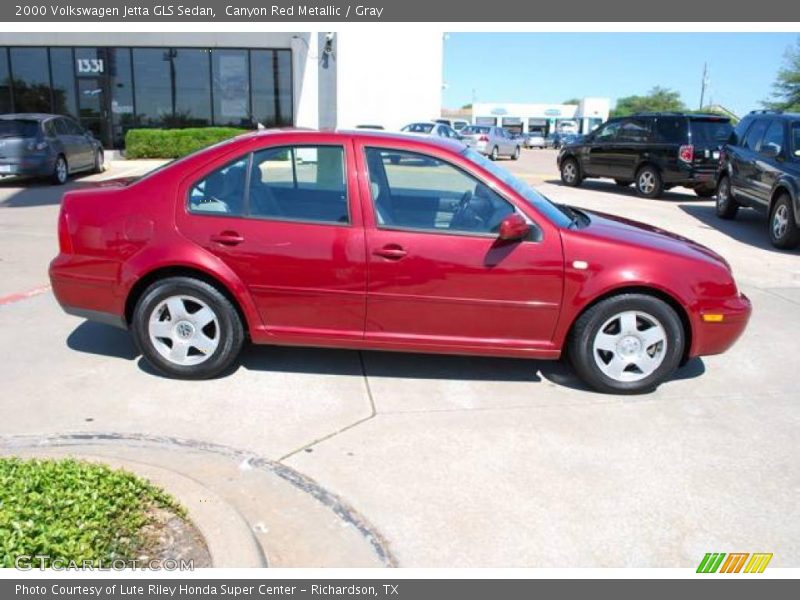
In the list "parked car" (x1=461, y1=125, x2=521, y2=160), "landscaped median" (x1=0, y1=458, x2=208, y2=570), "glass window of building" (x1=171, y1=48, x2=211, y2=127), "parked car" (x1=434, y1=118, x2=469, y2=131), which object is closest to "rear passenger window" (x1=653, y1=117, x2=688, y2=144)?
"parked car" (x1=434, y1=118, x2=469, y2=131)

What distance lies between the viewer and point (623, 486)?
3471 millimetres

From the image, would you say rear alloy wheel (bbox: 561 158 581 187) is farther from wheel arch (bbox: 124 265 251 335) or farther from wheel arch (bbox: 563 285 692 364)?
wheel arch (bbox: 124 265 251 335)

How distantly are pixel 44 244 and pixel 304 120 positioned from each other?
16.5 m

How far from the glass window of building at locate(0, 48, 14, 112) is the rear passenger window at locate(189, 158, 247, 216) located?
23305 millimetres

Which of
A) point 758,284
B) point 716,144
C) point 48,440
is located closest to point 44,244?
point 48,440

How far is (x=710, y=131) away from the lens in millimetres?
14484

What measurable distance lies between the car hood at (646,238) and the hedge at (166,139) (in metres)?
19.2

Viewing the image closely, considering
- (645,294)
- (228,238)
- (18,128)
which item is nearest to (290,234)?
(228,238)

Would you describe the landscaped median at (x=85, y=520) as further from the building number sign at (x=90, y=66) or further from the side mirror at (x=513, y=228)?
the building number sign at (x=90, y=66)

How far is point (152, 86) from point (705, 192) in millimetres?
18427

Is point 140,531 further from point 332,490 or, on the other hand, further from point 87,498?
point 332,490

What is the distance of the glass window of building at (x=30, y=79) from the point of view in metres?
23.3

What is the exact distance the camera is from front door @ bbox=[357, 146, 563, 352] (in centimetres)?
431

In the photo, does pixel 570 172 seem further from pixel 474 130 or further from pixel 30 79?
pixel 30 79
